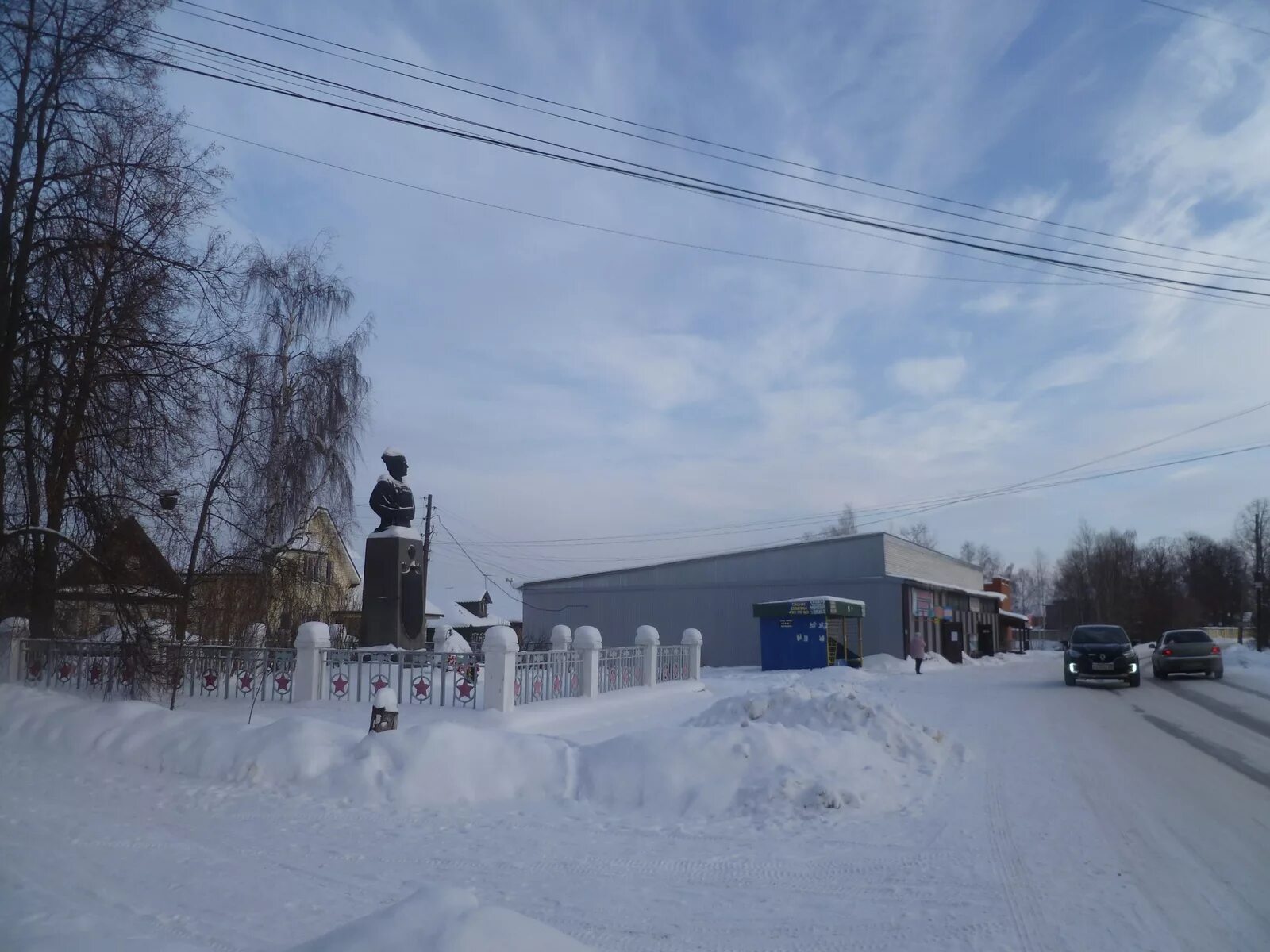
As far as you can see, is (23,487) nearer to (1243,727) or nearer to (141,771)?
(141,771)

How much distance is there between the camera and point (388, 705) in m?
→ 10.8

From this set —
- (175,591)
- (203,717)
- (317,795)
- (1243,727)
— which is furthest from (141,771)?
(1243,727)

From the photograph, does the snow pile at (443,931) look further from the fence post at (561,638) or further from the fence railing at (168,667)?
the fence post at (561,638)

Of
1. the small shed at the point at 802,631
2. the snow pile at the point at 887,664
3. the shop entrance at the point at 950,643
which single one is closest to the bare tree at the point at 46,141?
the small shed at the point at 802,631

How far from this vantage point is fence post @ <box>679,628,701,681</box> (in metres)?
22.4

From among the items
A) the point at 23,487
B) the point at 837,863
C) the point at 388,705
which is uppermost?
the point at 23,487

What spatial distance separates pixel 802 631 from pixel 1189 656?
39.7 feet

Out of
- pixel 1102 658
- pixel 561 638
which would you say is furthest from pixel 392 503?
pixel 1102 658

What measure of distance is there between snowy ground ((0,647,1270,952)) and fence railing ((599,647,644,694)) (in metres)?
3.54

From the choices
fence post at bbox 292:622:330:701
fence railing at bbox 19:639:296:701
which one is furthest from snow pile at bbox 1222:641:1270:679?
fence railing at bbox 19:639:296:701

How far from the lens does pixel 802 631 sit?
107ft

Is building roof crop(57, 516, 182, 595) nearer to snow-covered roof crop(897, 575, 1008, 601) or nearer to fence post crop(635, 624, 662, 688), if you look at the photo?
fence post crop(635, 624, 662, 688)

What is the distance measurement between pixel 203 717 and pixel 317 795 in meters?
2.89

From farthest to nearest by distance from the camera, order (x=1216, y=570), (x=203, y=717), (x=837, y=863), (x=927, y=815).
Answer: (x=1216, y=570) < (x=203, y=717) < (x=927, y=815) < (x=837, y=863)
